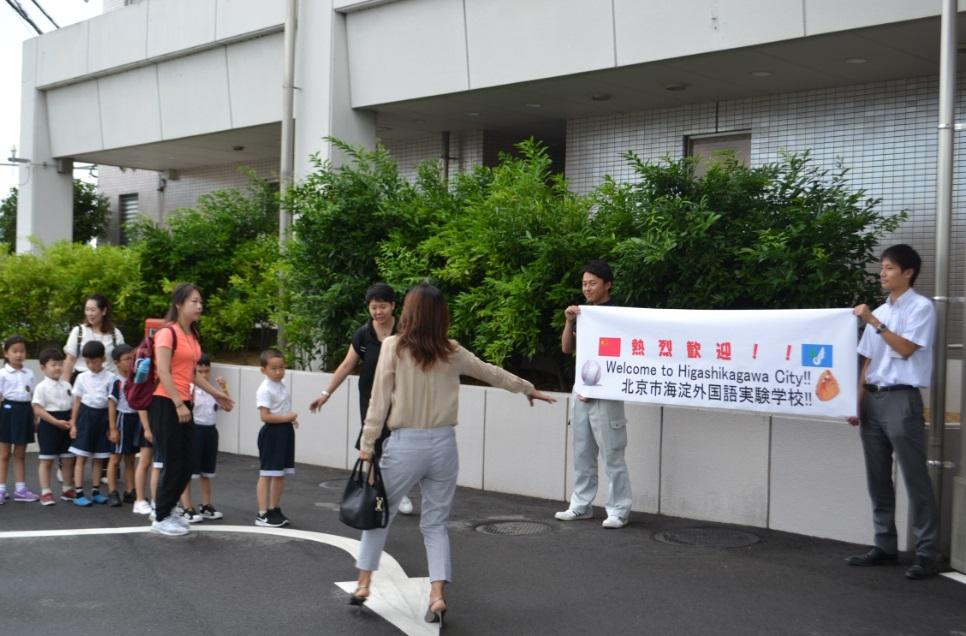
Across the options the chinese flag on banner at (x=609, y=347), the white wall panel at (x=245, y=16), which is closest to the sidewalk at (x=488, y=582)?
the chinese flag on banner at (x=609, y=347)

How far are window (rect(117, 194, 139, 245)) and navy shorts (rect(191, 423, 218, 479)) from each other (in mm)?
18077

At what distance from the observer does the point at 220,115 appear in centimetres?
1791

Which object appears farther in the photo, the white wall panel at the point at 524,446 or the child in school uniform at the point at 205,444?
the white wall panel at the point at 524,446

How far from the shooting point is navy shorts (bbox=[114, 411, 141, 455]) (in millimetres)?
9555

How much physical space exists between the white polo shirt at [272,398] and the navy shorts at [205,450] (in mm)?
657

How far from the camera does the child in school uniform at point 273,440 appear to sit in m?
8.42

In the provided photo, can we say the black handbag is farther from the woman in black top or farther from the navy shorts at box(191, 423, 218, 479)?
the navy shorts at box(191, 423, 218, 479)

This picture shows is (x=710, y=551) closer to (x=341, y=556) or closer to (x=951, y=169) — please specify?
(x=341, y=556)

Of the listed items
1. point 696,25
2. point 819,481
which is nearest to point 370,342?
point 819,481

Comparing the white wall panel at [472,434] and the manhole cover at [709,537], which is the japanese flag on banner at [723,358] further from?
the white wall panel at [472,434]

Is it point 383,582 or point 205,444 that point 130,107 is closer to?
point 205,444

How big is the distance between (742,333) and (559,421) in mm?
2281

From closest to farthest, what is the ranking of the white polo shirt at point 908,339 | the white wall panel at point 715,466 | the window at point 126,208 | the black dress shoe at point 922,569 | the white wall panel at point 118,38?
the black dress shoe at point 922,569 → the white polo shirt at point 908,339 → the white wall panel at point 715,466 → the white wall panel at point 118,38 → the window at point 126,208

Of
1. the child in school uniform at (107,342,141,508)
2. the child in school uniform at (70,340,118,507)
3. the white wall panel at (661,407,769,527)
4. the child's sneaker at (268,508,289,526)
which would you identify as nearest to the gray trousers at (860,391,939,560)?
the white wall panel at (661,407,769,527)
